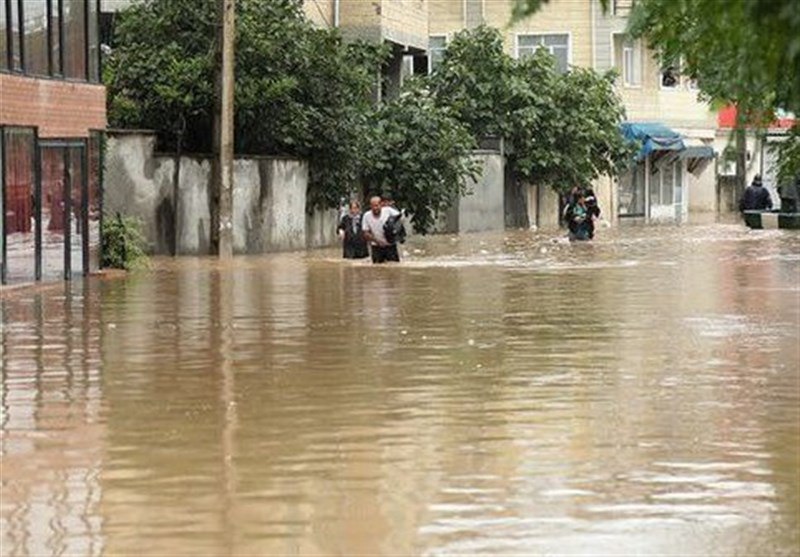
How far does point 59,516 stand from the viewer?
39.1 feet

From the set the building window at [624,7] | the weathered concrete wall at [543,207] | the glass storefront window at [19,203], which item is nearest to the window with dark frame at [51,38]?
the glass storefront window at [19,203]

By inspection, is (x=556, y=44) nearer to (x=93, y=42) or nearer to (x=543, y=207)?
(x=543, y=207)

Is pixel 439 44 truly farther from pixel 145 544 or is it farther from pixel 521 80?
pixel 145 544

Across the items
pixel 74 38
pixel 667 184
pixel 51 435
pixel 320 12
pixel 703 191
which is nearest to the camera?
pixel 51 435

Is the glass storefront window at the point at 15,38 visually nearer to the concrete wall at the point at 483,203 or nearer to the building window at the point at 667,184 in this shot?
the concrete wall at the point at 483,203

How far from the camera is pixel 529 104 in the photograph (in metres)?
65.1

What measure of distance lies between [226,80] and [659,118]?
42.8 m

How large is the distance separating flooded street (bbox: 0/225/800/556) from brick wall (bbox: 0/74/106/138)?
9.19ft

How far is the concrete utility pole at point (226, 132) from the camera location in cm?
4172

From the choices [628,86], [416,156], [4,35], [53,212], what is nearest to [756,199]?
[628,86]

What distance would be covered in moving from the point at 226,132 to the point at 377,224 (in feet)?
12.2

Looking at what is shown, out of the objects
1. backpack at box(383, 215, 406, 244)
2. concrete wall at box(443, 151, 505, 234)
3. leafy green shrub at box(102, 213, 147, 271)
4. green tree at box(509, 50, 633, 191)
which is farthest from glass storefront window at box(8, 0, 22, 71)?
green tree at box(509, 50, 633, 191)

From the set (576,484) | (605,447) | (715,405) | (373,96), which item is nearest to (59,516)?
(576,484)

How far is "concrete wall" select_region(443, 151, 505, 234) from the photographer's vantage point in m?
61.8
